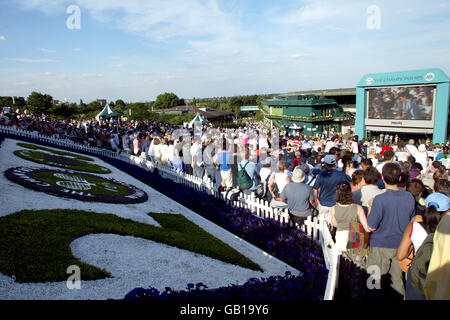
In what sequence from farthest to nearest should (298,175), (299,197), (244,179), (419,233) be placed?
1. (244,179)
2. (299,197)
3. (298,175)
4. (419,233)

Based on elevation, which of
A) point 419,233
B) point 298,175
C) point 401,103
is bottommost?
point 419,233

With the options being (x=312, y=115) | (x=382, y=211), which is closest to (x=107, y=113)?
(x=382, y=211)

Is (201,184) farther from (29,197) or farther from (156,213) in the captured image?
(29,197)

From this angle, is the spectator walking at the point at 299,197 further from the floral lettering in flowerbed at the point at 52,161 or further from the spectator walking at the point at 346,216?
the floral lettering in flowerbed at the point at 52,161

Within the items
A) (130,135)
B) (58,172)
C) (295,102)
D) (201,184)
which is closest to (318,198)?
(201,184)

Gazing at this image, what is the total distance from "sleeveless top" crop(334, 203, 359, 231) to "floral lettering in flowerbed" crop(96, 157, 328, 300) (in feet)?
3.12

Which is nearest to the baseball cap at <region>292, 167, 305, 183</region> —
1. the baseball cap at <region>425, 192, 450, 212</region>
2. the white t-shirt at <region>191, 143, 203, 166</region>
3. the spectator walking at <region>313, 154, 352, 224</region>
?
the spectator walking at <region>313, 154, 352, 224</region>

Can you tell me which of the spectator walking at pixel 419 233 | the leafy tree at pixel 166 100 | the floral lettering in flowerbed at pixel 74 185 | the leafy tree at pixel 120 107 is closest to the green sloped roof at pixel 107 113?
the floral lettering in flowerbed at pixel 74 185

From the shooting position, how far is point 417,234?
356cm

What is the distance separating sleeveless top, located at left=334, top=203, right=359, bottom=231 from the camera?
15.7 feet

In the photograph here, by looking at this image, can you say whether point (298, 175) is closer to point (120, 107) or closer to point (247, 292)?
point (247, 292)

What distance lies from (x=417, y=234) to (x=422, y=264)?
58 cm

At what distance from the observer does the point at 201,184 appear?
1063cm

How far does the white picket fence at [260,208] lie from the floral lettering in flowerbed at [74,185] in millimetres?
1973
